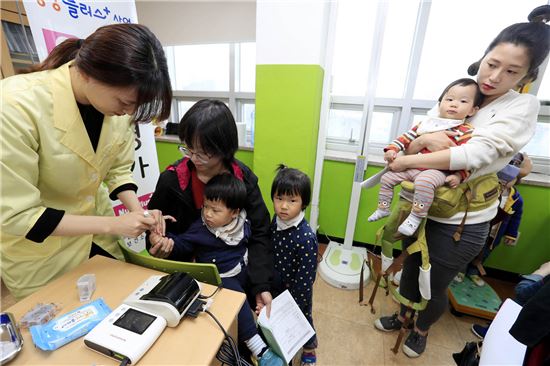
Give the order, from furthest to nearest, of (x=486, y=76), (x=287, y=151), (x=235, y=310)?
(x=287, y=151) < (x=486, y=76) < (x=235, y=310)

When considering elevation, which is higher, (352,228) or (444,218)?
(444,218)

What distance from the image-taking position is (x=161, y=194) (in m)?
0.96

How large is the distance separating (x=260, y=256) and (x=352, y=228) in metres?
1.33

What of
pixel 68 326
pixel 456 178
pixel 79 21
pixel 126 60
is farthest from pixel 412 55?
pixel 68 326

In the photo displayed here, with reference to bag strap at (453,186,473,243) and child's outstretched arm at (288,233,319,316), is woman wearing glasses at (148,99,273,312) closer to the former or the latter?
child's outstretched arm at (288,233,319,316)

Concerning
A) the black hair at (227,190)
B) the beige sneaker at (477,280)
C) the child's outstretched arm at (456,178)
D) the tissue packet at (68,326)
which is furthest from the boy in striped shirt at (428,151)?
the beige sneaker at (477,280)

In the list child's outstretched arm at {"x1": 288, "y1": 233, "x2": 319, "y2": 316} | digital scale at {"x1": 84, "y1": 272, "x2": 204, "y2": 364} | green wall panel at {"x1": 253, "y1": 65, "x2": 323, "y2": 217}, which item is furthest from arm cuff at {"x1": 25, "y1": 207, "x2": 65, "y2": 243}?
green wall panel at {"x1": 253, "y1": 65, "x2": 323, "y2": 217}

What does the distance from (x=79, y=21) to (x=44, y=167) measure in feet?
3.74

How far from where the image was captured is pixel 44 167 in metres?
0.68

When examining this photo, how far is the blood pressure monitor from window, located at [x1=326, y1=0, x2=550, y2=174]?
172 centimetres

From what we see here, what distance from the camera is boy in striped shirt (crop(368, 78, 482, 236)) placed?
96cm

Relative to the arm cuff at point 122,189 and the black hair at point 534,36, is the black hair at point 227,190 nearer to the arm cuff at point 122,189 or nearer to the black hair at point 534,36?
the arm cuff at point 122,189

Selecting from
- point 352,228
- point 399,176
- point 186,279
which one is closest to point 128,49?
point 186,279

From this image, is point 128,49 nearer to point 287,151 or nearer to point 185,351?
point 185,351
